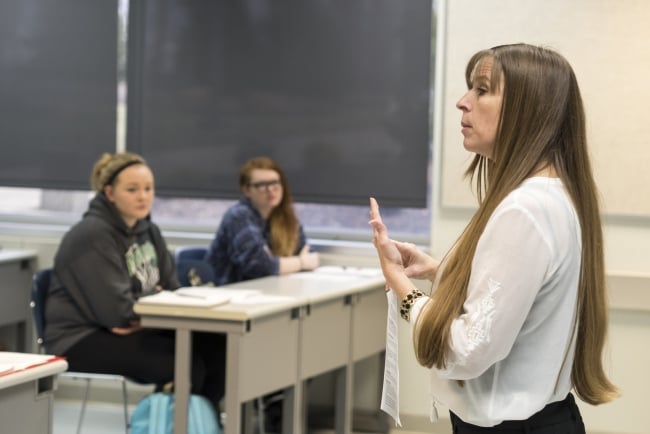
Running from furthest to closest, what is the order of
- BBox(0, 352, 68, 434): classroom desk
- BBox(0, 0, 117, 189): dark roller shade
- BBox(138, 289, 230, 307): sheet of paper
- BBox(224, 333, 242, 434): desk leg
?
BBox(0, 0, 117, 189): dark roller shade → BBox(138, 289, 230, 307): sheet of paper → BBox(224, 333, 242, 434): desk leg → BBox(0, 352, 68, 434): classroom desk

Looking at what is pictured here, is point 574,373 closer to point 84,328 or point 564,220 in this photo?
point 564,220

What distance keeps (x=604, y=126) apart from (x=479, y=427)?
325cm

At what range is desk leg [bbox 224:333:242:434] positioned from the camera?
11.7ft

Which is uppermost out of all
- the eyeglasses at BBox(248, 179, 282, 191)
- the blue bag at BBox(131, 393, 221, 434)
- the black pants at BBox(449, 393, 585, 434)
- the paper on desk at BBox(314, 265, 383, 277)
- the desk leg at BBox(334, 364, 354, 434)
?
the eyeglasses at BBox(248, 179, 282, 191)

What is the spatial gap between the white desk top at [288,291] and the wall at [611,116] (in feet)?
2.25

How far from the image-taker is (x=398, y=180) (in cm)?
512

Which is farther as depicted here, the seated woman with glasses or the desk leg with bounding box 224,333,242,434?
the seated woman with glasses

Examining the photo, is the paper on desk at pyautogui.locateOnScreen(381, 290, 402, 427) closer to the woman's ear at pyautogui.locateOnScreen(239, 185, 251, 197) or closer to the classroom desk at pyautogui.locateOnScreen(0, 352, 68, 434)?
the classroom desk at pyautogui.locateOnScreen(0, 352, 68, 434)

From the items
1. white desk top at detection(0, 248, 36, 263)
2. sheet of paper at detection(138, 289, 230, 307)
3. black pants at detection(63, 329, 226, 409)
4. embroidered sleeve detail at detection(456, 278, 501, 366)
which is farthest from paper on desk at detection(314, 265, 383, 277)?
embroidered sleeve detail at detection(456, 278, 501, 366)

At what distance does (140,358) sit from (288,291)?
26.4 inches

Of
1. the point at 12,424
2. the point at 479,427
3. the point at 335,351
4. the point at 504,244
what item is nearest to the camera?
the point at 504,244

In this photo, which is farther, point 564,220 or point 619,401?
point 619,401

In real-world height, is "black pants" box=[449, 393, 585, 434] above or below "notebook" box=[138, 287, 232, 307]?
above

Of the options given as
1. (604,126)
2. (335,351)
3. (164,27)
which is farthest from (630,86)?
(164,27)
